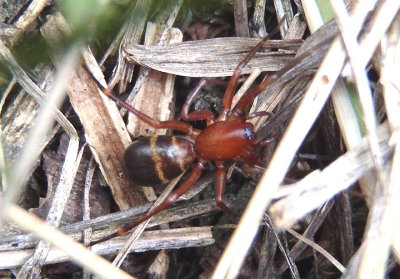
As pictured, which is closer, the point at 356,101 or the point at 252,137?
the point at 356,101

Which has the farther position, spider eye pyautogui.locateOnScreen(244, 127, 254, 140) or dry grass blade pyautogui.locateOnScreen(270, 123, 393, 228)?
spider eye pyautogui.locateOnScreen(244, 127, 254, 140)

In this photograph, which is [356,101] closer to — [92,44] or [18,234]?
[92,44]

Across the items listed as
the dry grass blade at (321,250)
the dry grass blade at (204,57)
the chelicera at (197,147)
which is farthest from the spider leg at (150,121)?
the dry grass blade at (321,250)

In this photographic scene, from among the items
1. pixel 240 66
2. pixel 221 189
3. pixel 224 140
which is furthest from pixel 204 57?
pixel 221 189

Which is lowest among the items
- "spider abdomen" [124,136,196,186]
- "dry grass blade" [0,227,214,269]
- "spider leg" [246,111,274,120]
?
"dry grass blade" [0,227,214,269]

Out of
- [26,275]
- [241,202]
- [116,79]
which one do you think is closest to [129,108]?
[116,79]

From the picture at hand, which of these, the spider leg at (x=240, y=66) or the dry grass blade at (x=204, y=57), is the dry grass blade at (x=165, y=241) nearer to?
the spider leg at (x=240, y=66)

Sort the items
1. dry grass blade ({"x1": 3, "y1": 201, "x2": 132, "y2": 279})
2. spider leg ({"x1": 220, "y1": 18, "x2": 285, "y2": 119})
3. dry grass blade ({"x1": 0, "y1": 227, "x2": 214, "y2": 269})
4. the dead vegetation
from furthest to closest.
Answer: spider leg ({"x1": 220, "y1": 18, "x2": 285, "y2": 119}), dry grass blade ({"x1": 0, "y1": 227, "x2": 214, "y2": 269}), the dead vegetation, dry grass blade ({"x1": 3, "y1": 201, "x2": 132, "y2": 279})

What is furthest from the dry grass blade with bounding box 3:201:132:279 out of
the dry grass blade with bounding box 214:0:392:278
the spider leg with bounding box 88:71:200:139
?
the spider leg with bounding box 88:71:200:139

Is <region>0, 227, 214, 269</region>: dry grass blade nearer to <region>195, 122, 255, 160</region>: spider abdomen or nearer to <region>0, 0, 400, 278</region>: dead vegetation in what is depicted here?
<region>0, 0, 400, 278</region>: dead vegetation

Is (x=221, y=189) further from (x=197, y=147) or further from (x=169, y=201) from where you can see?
(x=197, y=147)
